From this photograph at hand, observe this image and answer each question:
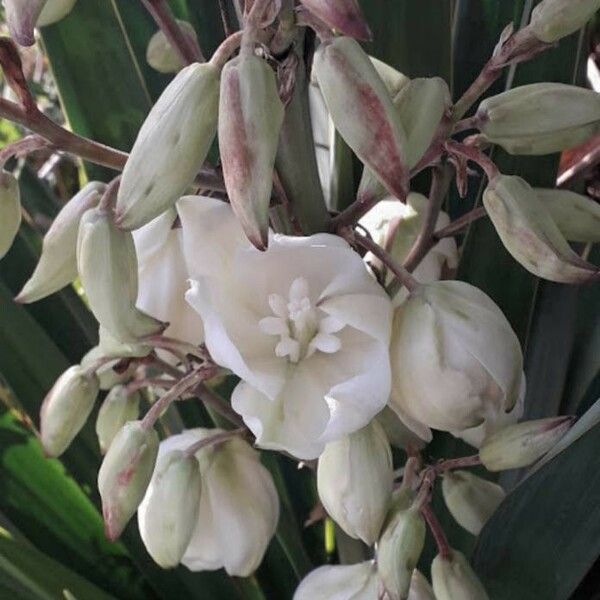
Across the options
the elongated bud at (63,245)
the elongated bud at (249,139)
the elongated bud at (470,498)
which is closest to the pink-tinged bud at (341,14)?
the elongated bud at (249,139)

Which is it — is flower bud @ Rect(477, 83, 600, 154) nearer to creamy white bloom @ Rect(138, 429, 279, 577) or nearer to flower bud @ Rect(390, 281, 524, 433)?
flower bud @ Rect(390, 281, 524, 433)

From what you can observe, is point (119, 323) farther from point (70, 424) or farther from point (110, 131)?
point (110, 131)

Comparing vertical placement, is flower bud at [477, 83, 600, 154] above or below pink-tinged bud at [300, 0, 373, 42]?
below

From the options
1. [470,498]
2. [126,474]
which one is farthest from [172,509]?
[470,498]

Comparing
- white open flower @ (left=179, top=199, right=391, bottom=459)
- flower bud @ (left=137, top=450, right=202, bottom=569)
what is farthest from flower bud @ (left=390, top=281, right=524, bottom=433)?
flower bud @ (left=137, top=450, right=202, bottom=569)

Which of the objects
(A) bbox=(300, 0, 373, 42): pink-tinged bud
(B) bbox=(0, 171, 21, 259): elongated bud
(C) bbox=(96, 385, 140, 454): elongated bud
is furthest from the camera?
(C) bbox=(96, 385, 140, 454): elongated bud
